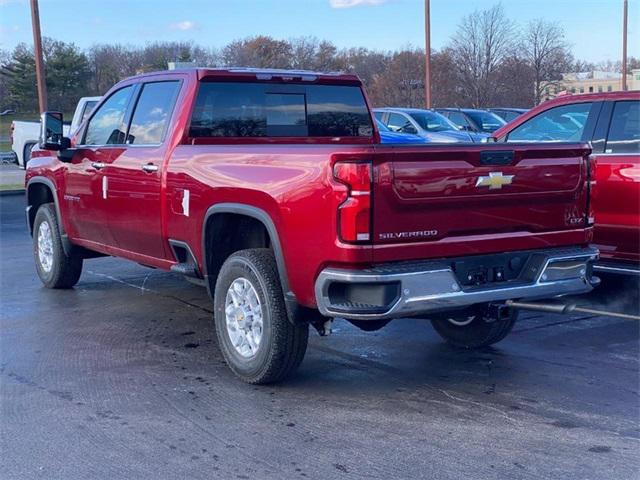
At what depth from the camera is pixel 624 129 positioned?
23.5ft

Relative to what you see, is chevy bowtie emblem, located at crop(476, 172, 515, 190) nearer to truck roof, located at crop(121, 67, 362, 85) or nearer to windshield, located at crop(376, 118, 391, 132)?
truck roof, located at crop(121, 67, 362, 85)

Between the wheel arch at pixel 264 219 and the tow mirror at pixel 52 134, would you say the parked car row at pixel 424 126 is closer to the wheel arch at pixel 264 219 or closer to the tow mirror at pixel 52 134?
the tow mirror at pixel 52 134

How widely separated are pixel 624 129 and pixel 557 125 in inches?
29.5

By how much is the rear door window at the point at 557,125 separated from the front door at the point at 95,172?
12.3ft

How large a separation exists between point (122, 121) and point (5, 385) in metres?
2.56

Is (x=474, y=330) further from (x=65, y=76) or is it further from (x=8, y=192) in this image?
(x=65, y=76)

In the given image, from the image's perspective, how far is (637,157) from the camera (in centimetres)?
686

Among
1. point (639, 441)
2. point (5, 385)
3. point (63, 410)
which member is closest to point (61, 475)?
point (63, 410)

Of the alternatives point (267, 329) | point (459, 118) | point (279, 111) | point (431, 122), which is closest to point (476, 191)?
point (267, 329)

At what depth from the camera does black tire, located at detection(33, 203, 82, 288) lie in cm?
809

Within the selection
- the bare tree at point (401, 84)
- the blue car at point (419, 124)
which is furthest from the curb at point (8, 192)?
the bare tree at point (401, 84)

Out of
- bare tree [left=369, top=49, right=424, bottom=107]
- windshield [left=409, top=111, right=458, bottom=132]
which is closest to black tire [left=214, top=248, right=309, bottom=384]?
windshield [left=409, top=111, right=458, bottom=132]

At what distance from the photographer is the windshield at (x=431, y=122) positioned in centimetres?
1926

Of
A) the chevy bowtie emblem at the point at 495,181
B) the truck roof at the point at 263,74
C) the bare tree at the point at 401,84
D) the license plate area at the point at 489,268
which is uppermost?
the bare tree at the point at 401,84
